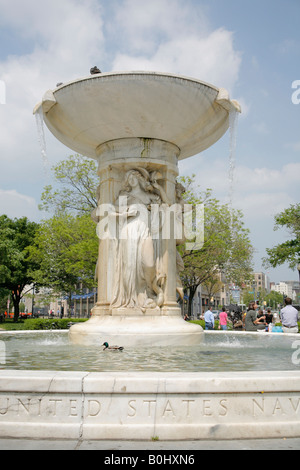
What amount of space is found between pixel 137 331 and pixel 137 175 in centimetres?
299

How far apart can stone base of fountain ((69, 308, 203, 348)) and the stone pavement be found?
4.21 m

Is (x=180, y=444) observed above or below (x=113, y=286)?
below

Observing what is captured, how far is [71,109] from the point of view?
27.3 ft

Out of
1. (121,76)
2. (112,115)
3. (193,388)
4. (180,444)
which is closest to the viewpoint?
(180,444)

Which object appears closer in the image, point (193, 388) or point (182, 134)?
point (193, 388)

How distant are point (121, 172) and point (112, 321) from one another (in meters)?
2.98

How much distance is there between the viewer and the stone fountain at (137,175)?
305 inches

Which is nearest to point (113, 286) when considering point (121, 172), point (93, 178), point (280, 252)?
point (121, 172)

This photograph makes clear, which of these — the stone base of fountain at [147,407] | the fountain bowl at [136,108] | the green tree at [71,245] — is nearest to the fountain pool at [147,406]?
the stone base of fountain at [147,407]

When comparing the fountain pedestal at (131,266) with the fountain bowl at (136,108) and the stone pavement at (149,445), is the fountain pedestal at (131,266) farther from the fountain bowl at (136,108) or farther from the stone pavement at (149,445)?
the stone pavement at (149,445)

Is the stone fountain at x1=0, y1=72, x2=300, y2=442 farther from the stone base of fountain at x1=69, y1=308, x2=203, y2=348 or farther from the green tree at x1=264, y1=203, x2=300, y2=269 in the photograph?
the green tree at x1=264, y1=203, x2=300, y2=269

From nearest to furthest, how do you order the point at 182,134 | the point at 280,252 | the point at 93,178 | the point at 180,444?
the point at 180,444
the point at 182,134
the point at 93,178
the point at 280,252

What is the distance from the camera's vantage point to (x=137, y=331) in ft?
25.3

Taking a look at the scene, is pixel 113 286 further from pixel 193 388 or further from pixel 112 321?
pixel 193 388
